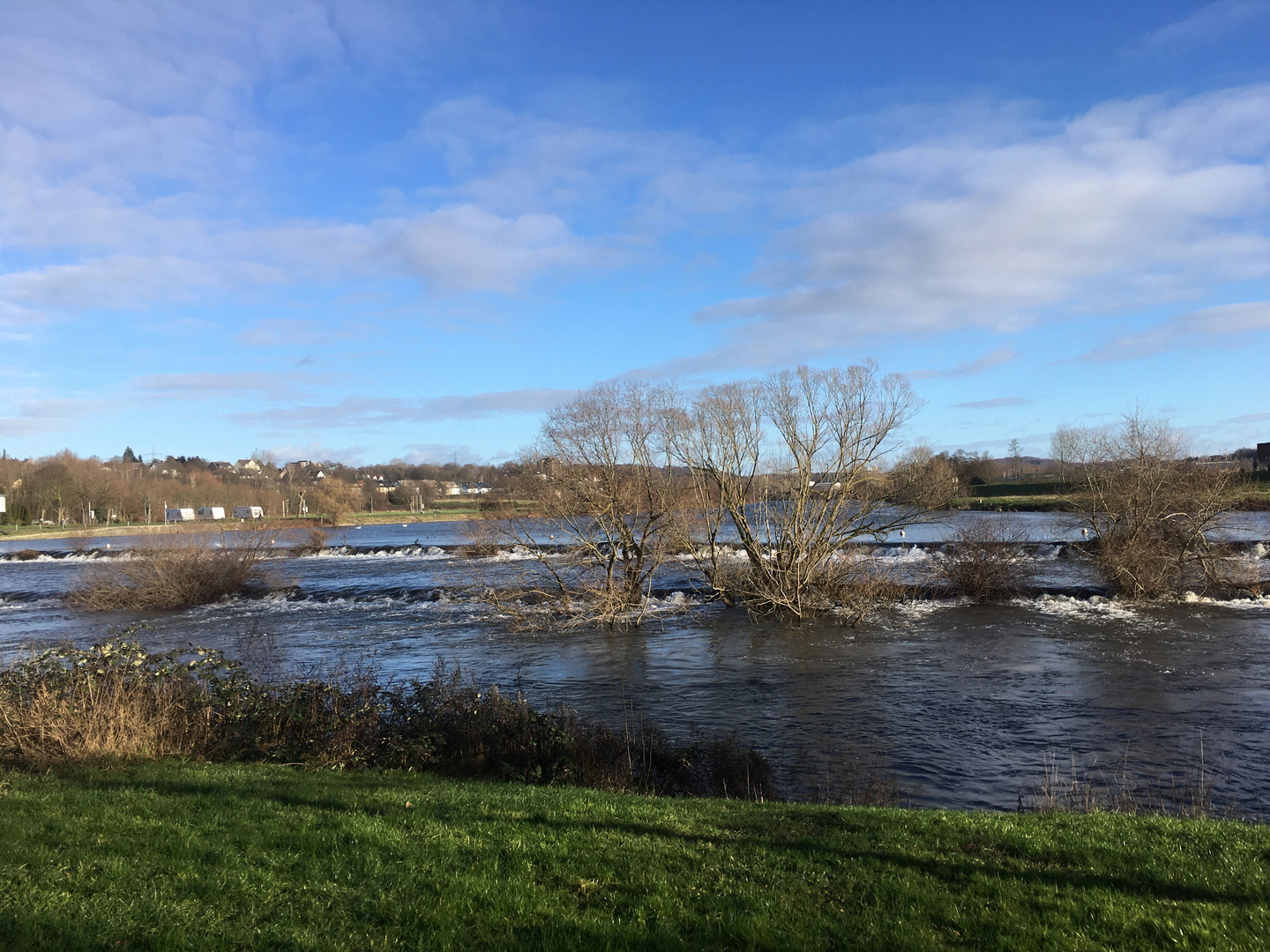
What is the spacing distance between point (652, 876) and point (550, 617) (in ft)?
60.7

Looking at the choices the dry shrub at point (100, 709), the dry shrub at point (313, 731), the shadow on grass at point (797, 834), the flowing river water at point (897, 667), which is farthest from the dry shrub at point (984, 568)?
the dry shrub at point (100, 709)

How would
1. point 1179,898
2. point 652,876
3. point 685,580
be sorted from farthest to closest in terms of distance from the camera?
point 685,580 → point 652,876 → point 1179,898

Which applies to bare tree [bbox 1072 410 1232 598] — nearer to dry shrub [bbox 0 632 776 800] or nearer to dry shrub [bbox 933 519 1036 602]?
dry shrub [bbox 933 519 1036 602]

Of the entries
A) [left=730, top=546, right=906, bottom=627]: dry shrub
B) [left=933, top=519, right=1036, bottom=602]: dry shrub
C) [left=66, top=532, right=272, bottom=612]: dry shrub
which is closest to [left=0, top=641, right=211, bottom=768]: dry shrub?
[left=730, top=546, right=906, bottom=627]: dry shrub

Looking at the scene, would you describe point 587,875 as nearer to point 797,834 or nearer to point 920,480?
point 797,834

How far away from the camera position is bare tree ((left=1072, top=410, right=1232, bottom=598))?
84.0 feet

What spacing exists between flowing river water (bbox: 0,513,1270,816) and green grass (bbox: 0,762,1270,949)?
406 centimetres

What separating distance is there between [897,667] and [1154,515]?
13.4 meters

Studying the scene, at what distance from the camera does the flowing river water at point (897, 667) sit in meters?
12.3

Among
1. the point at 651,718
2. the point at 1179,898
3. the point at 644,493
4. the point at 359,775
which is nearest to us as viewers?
the point at 1179,898

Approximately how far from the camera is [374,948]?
4836mm

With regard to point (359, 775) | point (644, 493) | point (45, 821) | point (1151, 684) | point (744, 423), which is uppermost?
point (744, 423)

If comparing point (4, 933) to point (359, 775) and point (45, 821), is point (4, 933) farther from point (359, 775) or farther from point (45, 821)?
point (359, 775)

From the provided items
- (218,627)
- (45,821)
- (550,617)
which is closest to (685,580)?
(550,617)
